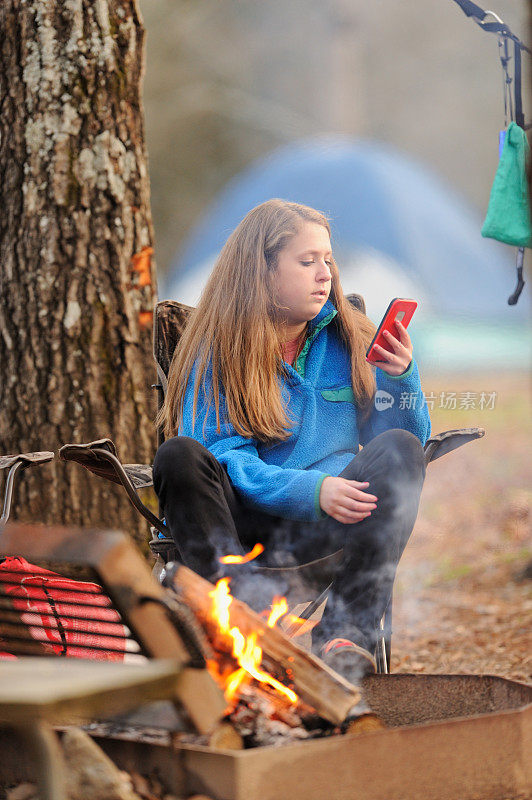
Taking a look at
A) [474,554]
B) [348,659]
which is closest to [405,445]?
[348,659]

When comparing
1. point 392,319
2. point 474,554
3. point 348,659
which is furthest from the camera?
point 474,554

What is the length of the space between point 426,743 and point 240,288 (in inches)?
44.5

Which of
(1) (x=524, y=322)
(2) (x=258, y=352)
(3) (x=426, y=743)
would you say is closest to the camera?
(3) (x=426, y=743)

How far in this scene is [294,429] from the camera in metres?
2.11

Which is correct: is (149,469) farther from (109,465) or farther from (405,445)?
(405,445)

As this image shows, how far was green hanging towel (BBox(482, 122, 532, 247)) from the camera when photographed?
209 centimetres

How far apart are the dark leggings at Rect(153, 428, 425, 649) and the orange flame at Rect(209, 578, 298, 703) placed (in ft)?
0.95

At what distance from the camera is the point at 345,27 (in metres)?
11.3

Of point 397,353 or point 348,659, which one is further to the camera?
point 397,353

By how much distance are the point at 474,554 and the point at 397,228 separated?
12.8 feet

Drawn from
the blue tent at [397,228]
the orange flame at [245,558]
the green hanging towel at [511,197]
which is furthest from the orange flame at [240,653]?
the blue tent at [397,228]

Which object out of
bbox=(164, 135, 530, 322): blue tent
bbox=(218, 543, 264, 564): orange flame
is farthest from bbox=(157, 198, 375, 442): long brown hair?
bbox=(164, 135, 530, 322): blue tent

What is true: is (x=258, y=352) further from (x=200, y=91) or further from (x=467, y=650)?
(x=200, y=91)

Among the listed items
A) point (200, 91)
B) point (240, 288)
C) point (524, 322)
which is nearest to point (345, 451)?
point (240, 288)
